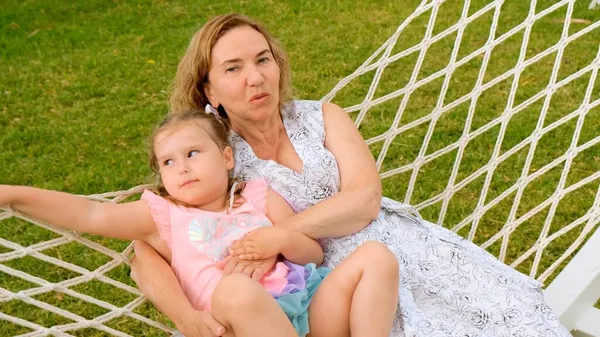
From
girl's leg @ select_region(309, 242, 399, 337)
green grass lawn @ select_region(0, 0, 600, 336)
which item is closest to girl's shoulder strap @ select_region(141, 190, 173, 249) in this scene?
girl's leg @ select_region(309, 242, 399, 337)

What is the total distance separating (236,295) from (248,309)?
1.4 inches

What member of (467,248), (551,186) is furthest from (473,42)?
(467,248)

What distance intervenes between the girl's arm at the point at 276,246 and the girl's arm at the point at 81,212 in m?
0.21

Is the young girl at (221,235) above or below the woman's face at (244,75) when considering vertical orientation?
below

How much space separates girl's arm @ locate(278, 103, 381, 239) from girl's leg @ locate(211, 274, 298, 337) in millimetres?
302

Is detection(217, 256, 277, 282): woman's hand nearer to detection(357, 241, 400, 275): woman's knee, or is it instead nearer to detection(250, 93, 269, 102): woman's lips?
A: detection(357, 241, 400, 275): woman's knee

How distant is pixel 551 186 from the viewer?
10.7 ft

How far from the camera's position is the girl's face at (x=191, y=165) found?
1.78 m

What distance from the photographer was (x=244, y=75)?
1889 millimetres

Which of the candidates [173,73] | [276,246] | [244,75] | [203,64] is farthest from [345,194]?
[173,73]

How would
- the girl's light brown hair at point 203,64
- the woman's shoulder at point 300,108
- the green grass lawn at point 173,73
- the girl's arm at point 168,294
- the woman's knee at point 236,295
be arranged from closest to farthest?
the woman's knee at point 236,295, the girl's arm at point 168,294, the girl's light brown hair at point 203,64, the woman's shoulder at point 300,108, the green grass lawn at point 173,73

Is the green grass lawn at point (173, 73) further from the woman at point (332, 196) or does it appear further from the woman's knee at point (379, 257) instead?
the woman's knee at point (379, 257)

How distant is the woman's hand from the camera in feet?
5.61

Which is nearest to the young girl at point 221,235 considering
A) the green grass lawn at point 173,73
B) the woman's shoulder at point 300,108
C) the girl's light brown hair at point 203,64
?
the girl's light brown hair at point 203,64
